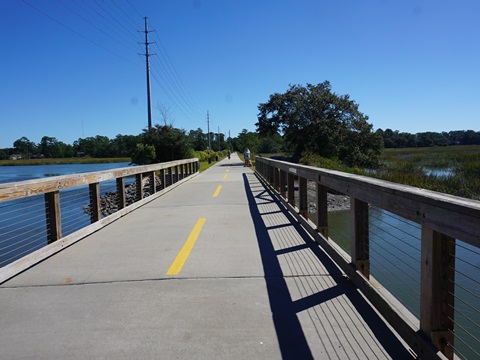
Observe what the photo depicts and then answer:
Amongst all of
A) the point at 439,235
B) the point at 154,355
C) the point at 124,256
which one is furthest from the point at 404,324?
the point at 124,256

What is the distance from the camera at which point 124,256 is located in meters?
5.95

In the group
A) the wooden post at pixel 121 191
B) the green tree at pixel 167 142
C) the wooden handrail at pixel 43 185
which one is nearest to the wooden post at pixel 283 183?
the wooden post at pixel 121 191

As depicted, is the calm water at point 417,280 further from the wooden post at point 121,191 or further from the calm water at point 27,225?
the wooden post at point 121,191

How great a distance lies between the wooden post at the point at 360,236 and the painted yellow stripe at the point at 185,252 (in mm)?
2226

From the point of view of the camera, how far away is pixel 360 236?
4520 mm

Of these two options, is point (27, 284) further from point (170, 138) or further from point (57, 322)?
point (170, 138)

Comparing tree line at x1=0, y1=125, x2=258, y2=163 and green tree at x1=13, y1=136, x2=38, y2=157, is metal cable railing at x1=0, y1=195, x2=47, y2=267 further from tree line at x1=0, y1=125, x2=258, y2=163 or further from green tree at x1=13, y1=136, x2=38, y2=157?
green tree at x1=13, y1=136, x2=38, y2=157

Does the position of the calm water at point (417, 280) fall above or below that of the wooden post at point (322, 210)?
below

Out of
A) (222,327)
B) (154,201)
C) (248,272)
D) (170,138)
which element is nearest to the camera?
(222,327)

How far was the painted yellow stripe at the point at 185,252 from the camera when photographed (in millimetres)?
5250

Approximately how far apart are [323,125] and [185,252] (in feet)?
133

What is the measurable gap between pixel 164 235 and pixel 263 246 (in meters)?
2.03

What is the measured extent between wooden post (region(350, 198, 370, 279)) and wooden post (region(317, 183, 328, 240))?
5.47 ft

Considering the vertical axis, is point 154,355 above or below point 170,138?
below
